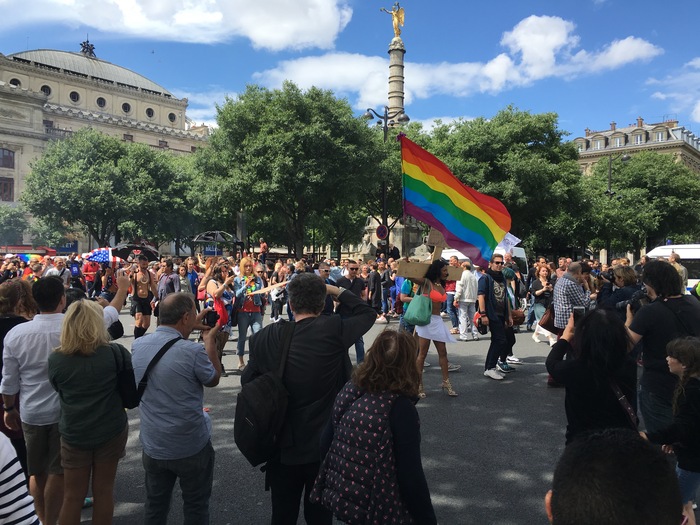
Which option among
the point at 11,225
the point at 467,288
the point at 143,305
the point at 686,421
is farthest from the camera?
the point at 11,225

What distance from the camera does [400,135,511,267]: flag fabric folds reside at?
6.72 m

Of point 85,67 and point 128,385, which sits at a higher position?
point 85,67

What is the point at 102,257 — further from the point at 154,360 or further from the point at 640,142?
the point at 640,142

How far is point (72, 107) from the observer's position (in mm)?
75625

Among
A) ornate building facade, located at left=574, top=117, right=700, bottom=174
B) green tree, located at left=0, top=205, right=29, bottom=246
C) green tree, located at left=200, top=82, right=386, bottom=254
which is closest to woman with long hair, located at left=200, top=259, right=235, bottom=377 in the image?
green tree, located at left=200, top=82, right=386, bottom=254

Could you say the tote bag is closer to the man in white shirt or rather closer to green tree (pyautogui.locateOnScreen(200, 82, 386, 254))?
the man in white shirt

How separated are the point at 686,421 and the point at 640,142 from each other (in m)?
88.8

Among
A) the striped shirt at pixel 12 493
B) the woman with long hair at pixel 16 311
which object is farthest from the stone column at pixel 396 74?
the striped shirt at pixel 12 493

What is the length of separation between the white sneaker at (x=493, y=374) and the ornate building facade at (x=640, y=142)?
76.2 metres

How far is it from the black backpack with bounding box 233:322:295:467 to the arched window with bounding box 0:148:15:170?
6680 centimetres

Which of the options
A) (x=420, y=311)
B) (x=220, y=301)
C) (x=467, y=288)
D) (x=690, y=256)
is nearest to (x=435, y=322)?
(x=420, y=311)

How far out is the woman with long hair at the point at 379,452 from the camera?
89.7 inches

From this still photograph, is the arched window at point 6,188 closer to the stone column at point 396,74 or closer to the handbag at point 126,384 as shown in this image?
the stone column at point 396,74

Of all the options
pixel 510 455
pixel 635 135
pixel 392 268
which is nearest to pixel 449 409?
pixel 510 455
